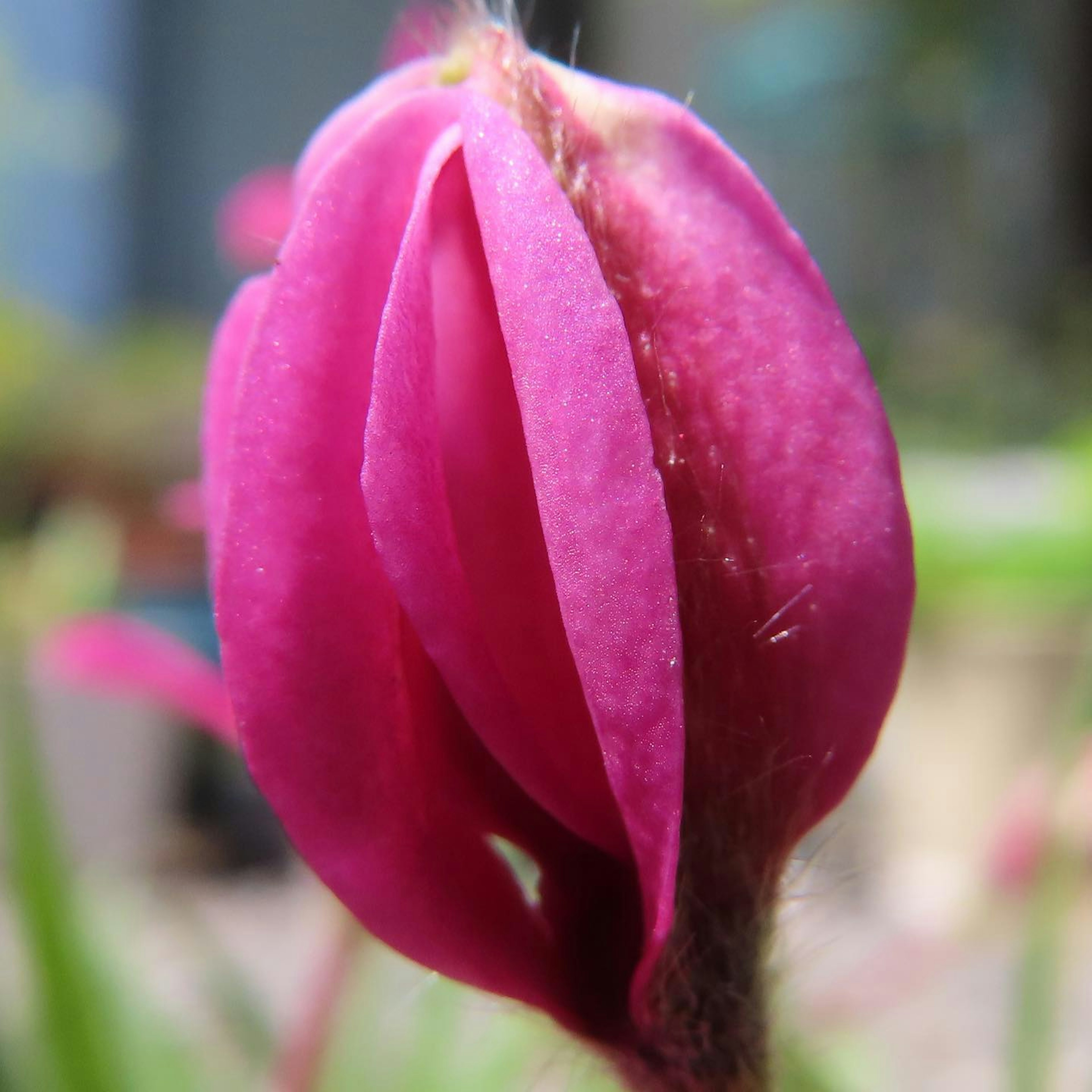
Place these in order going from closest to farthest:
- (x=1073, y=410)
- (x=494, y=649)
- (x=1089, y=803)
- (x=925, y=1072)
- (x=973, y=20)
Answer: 1. (x=494, y=649)
2. (x=1089, y=803)
3. (x=925, y=1072)
4. (x=1073, y=410)
5. (x=973, y=20)

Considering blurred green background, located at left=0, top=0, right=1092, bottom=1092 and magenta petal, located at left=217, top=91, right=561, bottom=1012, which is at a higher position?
magenta petal, located at left=217, top=91, right=561, bottom=1012

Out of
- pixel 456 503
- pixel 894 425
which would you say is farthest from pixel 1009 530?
pixel 456 503

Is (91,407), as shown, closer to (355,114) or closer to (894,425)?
(894,425)

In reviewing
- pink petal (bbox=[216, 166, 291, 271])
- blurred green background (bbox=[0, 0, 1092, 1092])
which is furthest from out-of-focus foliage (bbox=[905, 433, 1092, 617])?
pink petal (bbox=[216, 166, 291, 271])

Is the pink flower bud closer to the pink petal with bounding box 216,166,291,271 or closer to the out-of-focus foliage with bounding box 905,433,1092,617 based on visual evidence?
the pink petal with bounding box 216,166,291,271

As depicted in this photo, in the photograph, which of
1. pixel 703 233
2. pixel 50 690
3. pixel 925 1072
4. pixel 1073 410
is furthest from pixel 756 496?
pixel 1073 410

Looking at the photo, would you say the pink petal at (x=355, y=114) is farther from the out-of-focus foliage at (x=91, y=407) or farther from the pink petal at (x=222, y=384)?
the out-of-focus foliage at (x=91, y=407)

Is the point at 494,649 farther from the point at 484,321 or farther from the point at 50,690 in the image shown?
the point at 50,690

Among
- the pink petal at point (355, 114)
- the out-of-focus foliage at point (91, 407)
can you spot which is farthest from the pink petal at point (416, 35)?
the out-of-focus foliage at point (91, 407)
